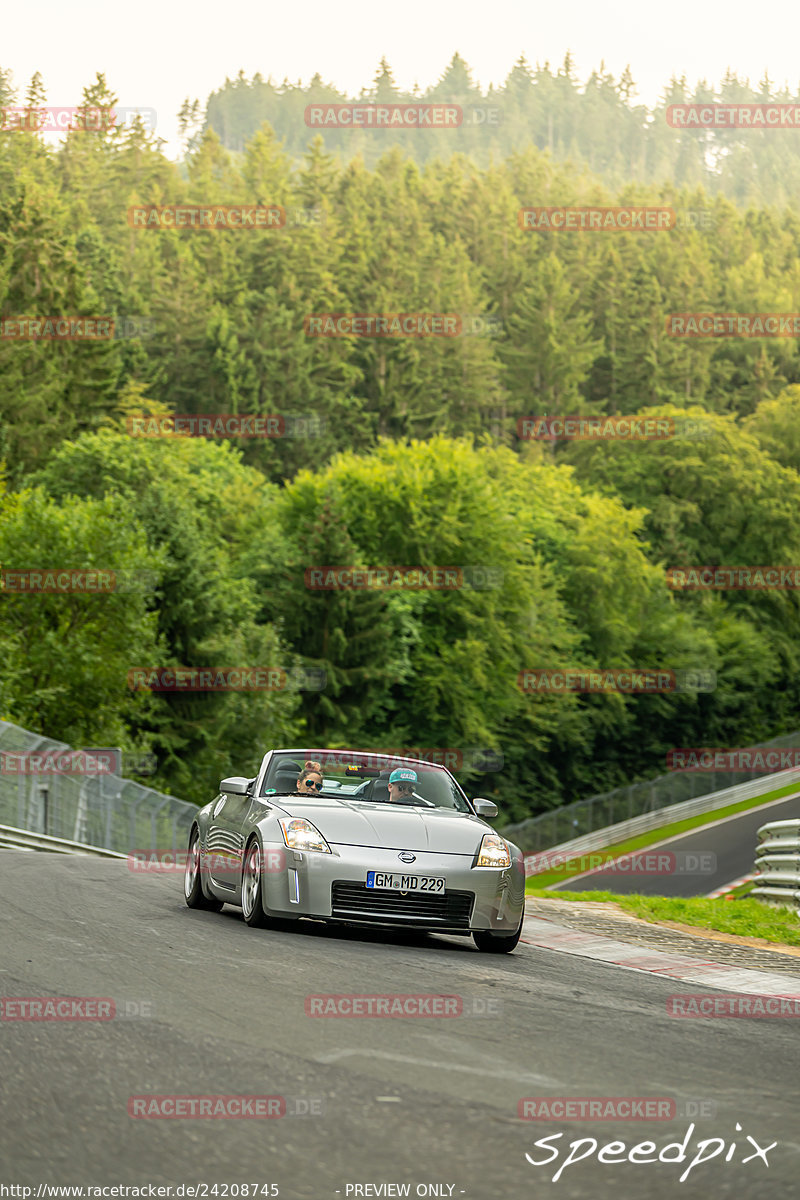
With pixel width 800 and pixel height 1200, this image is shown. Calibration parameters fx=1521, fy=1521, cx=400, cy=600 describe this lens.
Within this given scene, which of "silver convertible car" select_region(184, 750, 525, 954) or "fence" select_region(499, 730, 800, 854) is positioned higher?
"silver convertible car" select_region(184, 750, 525, 954)

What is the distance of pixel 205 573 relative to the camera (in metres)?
54.9

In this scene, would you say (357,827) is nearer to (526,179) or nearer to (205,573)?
(205,573)

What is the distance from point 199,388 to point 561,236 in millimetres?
45645

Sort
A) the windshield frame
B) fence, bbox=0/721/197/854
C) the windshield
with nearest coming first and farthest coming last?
1. the windshield frame
2. the windshield
3. fence, bbox=0/721/197/854

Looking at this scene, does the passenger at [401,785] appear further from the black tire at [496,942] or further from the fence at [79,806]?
the fence at [79,806]

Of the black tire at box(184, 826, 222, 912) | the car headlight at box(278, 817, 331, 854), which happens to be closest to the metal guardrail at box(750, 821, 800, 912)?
the black tire at box(184, 826, 222, 912)

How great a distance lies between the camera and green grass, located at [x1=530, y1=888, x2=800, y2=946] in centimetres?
1447

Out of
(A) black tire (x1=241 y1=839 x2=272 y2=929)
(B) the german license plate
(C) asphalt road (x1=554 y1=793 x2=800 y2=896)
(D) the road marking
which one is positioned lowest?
(C) asphalt road (x1=554 y1=793 x2=800 y2=896)

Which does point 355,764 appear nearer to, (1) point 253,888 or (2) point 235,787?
(2) point 235,787

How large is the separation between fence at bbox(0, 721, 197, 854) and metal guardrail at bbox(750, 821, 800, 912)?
10.7 m

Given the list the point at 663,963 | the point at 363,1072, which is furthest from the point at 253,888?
the point at 363,1072

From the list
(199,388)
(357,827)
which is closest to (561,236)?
(199,388)

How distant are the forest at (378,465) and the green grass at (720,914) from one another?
28.7 m

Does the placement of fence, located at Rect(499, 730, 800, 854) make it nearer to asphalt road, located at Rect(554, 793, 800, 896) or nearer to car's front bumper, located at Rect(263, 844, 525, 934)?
asphalt road, located at Rect(554, 793, 800, 896)
